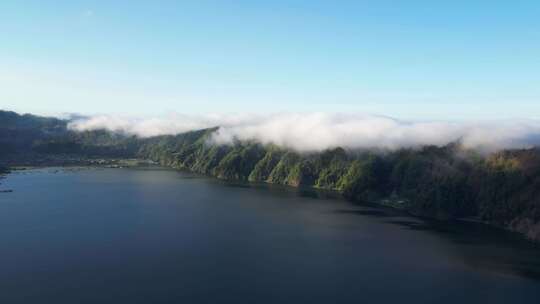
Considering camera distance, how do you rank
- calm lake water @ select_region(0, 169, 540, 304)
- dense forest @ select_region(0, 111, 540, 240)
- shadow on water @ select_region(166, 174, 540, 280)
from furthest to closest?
dense forest @ select_region(0, 111, 540, 240) → shadow on water @ select_region(166, 174, 540, 280) → calm lake water @ select_region(0, 169, 540, 304)

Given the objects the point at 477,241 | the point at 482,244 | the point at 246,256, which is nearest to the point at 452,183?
the point at 477,241

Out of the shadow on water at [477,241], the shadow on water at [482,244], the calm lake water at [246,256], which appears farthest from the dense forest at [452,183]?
the calm lake water at [246,256]

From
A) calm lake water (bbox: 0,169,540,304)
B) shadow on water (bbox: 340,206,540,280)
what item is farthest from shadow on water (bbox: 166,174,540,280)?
calm lake water (bbox: 0,169,540,304)

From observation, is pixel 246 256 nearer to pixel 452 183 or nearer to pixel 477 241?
pixel 477 241

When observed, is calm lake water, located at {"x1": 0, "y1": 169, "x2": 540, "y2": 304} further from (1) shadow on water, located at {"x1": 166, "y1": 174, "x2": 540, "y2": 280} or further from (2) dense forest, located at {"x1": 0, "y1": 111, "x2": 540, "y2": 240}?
(2) dense forest, located at {"x1": 0, "y1": 111, "x2": 540, "y2": 240}

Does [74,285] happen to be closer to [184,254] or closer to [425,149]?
[184,254]

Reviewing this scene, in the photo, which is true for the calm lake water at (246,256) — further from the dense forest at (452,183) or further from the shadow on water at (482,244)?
the dense forest at (452,183)

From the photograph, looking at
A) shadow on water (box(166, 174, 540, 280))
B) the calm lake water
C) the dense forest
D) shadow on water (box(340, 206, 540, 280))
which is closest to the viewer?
the calm lake water

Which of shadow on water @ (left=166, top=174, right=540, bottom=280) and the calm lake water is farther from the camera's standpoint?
shadow on water @ (left=166, top=174, right=540, bottom=280)

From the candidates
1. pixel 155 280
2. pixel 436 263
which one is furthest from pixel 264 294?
pixel 436 263
